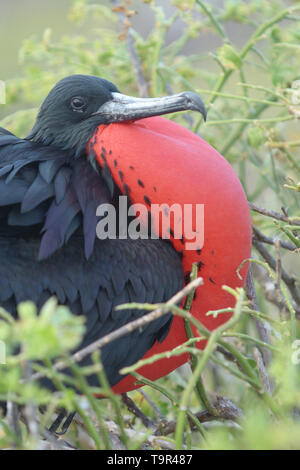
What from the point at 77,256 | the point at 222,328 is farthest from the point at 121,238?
the point at 222,328

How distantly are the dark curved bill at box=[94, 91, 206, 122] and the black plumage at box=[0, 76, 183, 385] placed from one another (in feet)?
0.45

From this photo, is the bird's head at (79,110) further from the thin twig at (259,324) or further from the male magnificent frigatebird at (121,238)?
the thin twig at (259,324)

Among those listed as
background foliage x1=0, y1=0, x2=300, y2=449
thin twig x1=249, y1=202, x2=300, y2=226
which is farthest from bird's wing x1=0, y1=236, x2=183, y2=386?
thin twig x1=249, y1=202, x2=300, y2=226

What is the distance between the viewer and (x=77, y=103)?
1.75 metres

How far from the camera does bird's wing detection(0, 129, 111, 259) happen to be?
58.6 inches

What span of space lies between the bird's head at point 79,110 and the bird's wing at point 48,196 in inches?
3.4

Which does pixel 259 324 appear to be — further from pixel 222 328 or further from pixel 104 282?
pixel 222 328

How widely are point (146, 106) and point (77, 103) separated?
8.0 inches

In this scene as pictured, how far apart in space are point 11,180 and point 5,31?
4533mm

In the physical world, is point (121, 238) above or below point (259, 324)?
above

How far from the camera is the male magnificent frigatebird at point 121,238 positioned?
57.7 inches

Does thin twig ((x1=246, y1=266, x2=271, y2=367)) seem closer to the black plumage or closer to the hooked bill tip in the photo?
the black plumage

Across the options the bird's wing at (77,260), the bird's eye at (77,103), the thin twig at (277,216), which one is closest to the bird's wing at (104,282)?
the bird's wing at (77,260)
